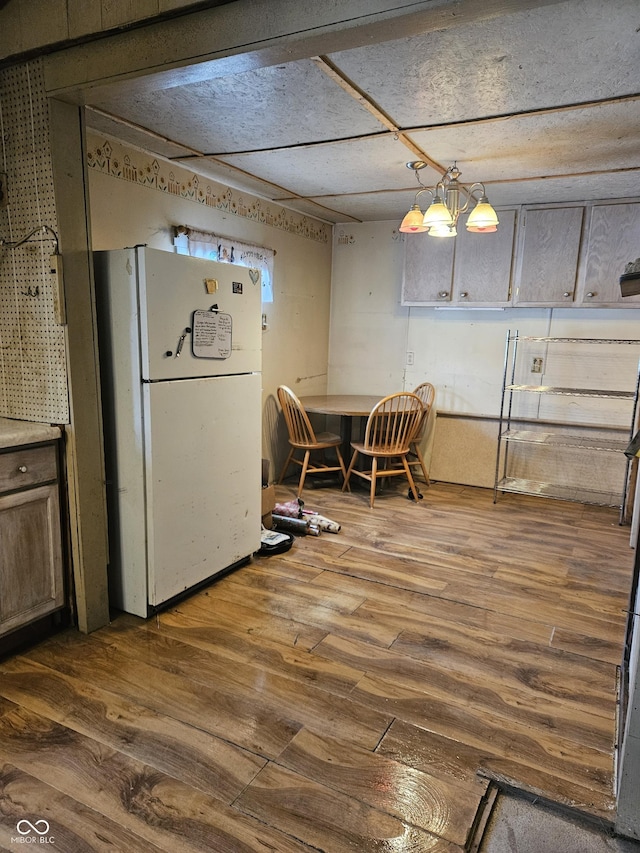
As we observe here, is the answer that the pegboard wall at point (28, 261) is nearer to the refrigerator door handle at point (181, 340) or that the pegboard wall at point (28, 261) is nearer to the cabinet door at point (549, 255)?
the refrigerator door handle at point (181, 340)

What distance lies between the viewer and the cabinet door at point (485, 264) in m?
3.95

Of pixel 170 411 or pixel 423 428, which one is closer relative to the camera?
pixel 170 411

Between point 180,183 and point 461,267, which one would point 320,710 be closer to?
point 180,183

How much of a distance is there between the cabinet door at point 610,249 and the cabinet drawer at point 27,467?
11.5ft

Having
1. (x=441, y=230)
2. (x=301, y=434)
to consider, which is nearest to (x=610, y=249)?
(x=441, y=230)

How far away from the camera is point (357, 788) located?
4.88ft

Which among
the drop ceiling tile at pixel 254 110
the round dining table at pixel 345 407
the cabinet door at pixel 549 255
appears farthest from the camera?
the round dining table at pixel 345 407

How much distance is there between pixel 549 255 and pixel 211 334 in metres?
2.66

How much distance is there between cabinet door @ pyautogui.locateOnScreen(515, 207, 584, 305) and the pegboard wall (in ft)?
10.4

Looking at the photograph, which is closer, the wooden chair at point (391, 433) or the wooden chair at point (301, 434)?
the wooden chair at point (391, 433)

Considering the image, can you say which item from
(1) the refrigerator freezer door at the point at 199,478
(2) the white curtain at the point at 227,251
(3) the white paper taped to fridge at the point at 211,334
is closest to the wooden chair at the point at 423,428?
(2) the white curtain at the point at 227,251

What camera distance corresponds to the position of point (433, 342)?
4.55 metres

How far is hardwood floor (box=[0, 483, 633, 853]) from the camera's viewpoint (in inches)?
54.8
